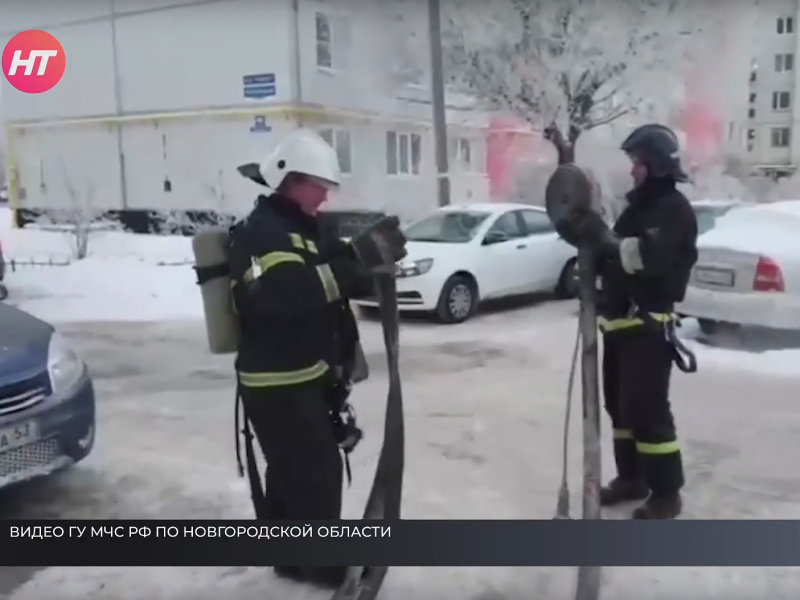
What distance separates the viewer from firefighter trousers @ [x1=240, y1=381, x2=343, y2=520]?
2250mm

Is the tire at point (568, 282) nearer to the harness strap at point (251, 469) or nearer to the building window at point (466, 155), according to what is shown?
the building window at point (466, 155)

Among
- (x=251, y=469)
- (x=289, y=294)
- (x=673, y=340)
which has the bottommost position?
(x=251, y=469)

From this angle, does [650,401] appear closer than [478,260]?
Yes

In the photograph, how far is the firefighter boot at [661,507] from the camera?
2451 mm

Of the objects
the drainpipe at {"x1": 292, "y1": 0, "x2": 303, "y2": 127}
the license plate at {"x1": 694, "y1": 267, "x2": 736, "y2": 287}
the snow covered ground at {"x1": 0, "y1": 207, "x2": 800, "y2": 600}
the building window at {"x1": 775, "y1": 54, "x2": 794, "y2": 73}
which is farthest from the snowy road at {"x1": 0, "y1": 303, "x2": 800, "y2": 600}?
the building window at {"x1": 775, "y1": 54, "x2": 794, "y2": 73}

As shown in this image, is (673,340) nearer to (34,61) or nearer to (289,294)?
(289,294)

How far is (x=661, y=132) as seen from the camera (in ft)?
7.48

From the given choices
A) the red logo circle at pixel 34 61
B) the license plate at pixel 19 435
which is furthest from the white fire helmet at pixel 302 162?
the license plate at pixel 19 435

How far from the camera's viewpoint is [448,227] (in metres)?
2.50

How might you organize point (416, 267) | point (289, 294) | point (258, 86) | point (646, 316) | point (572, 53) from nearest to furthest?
point (289, 294)
point (572, 53)
point (258, 86)
point (646, 316)
point (416, 267)

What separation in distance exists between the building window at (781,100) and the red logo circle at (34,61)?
2.06 meters

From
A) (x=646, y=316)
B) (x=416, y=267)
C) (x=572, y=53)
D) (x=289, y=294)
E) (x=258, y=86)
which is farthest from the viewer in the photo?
(x=416, y=267)

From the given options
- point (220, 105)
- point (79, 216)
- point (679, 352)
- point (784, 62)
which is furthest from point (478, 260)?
point (79, 216)

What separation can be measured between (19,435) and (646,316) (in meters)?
1.86
